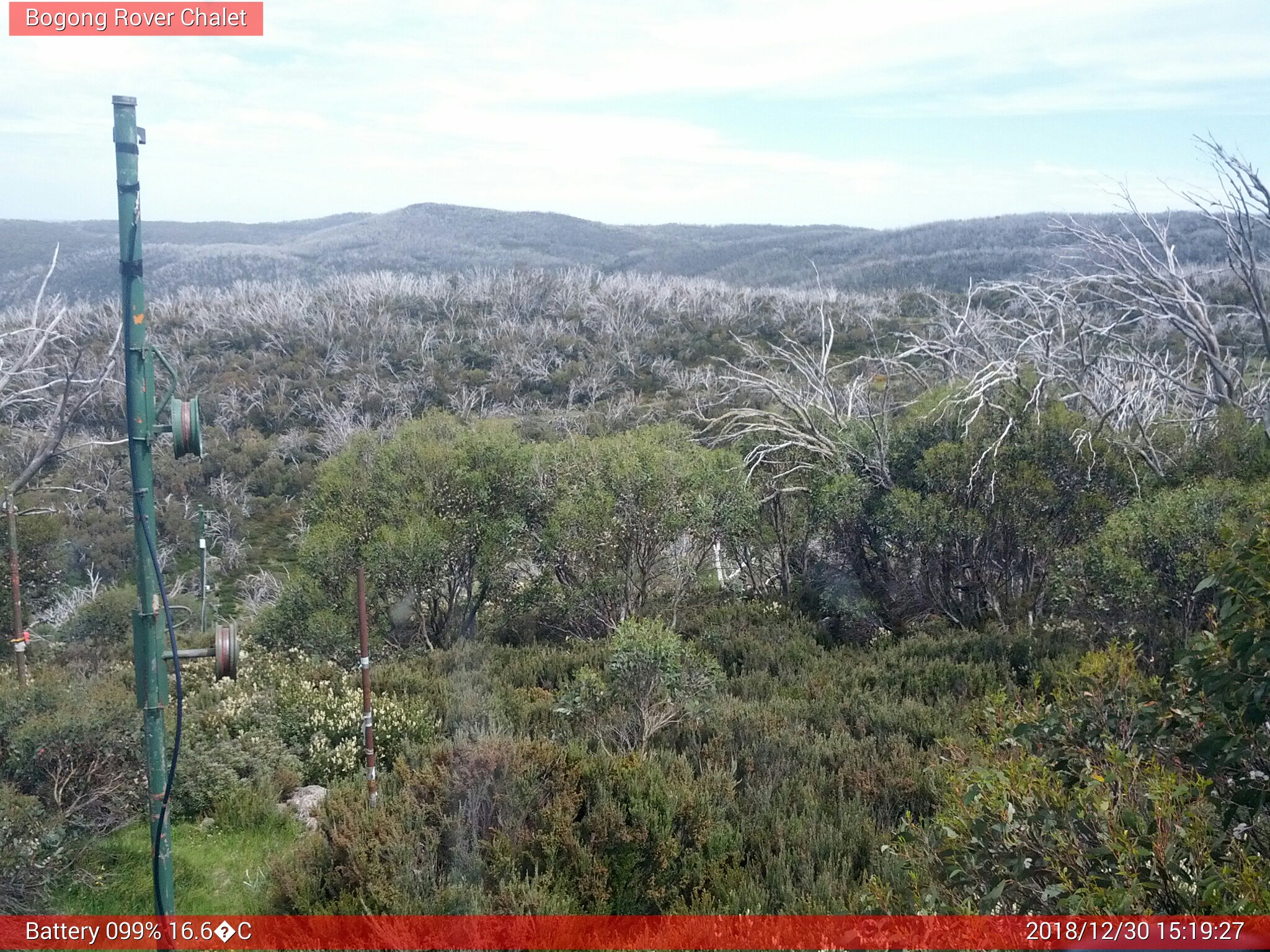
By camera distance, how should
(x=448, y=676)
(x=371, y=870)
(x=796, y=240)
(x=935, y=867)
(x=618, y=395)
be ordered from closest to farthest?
1. (x=935, y=867)
2. (x=371, y=870)
3. (x=448, y=676)
4. (x=618, y=395)
5. (x=796, y=240)

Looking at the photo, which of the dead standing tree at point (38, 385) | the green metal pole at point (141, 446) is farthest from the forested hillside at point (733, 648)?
the green metal pole at point (141, 446)

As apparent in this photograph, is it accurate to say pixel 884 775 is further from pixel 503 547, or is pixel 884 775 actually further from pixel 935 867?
pixel 503 547

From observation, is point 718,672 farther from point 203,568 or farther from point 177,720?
point 177,720

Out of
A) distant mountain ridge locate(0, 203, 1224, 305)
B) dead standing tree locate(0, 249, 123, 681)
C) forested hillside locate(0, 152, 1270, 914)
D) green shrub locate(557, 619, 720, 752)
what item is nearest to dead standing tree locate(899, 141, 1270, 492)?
forested hillside locate(0, 152, 1270, 914)

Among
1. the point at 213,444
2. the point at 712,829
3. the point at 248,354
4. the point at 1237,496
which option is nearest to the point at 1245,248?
A: the point at 1237,496

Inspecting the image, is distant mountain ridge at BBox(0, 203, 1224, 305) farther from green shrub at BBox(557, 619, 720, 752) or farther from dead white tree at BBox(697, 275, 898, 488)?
green shrub at BBox(557, 619, 720, 752)

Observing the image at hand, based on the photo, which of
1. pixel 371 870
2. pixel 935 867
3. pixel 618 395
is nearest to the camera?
pixel 935 867
